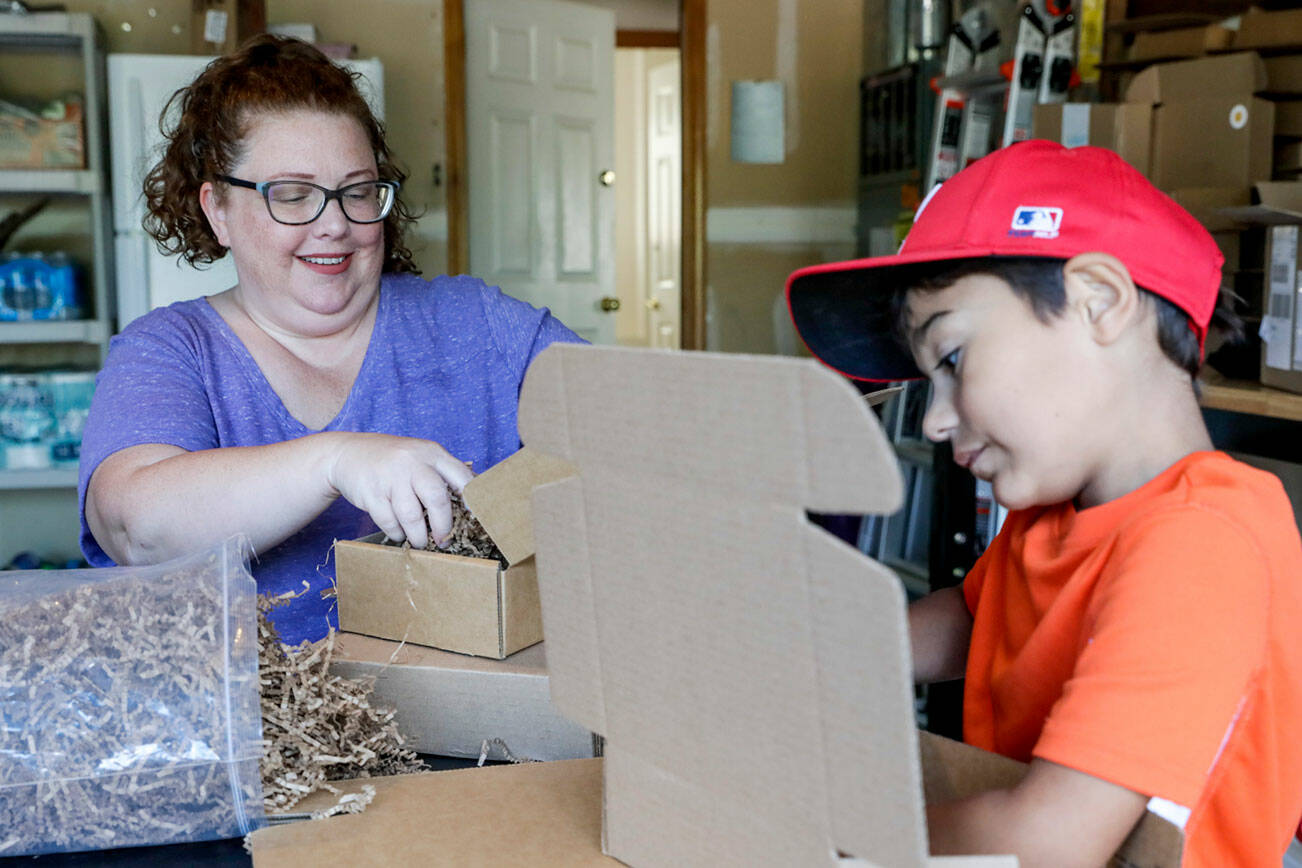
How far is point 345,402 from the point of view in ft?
4.52

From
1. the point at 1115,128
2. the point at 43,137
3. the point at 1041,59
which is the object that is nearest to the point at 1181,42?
the point at 1115,128

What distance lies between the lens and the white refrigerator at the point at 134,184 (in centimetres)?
324

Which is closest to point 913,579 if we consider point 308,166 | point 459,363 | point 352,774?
point 459,363

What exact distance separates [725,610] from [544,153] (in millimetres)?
3996

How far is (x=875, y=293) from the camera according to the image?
0.86 meters

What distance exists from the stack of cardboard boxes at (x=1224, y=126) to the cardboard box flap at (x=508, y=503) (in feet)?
4.91

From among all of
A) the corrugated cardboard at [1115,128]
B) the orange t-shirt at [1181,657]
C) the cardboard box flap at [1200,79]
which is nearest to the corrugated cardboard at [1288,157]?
the cardboard box flap at [1200,79]

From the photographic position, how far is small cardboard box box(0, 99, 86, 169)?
325 cm

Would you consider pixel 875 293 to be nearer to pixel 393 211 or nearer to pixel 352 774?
pixel 352 774

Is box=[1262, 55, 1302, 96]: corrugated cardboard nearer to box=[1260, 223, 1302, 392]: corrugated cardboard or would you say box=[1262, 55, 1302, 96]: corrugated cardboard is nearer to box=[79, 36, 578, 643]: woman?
box=[1260, 223, 1302, 392]: corrugated cardboard

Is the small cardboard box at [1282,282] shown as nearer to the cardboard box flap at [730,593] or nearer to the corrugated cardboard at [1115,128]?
the corrugated cardboard at [1115,128]

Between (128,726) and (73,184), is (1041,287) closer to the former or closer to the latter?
(128,726)

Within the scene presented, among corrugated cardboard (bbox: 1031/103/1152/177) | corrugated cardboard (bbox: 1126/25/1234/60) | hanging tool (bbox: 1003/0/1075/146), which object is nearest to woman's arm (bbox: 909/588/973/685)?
corrugated cardboard (bbox: 1031/103/1152/177)

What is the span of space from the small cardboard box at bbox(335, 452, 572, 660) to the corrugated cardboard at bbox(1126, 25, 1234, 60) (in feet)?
6.86
